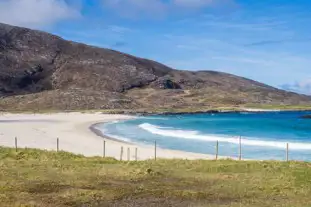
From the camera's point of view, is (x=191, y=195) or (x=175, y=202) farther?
(x=191, y=195)

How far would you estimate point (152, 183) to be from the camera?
24469mm

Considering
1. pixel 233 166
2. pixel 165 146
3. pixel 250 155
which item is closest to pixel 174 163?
pixel 233 166

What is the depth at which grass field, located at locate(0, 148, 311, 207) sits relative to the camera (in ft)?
66.0

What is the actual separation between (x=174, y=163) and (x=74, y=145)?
97.9 ft

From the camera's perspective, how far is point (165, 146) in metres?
60.0

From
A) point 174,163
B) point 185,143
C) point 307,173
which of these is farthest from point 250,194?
point 185,143

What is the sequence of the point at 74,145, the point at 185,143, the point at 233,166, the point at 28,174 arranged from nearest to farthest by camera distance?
the point at 28,174 < the point at 233,166 < the point at 74,145 < the point at 185,143

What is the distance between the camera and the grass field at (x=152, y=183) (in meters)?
20.1

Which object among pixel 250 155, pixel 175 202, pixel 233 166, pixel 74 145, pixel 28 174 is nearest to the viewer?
Answer: pixel 175 202

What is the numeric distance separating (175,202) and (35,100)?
185 metres

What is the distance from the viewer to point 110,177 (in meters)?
26.0

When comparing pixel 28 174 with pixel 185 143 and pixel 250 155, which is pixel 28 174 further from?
pixel 185 143

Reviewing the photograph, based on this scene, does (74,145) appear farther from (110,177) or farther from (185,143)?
(110,177)

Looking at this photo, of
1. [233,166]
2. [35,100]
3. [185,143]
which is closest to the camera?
[233,166]
